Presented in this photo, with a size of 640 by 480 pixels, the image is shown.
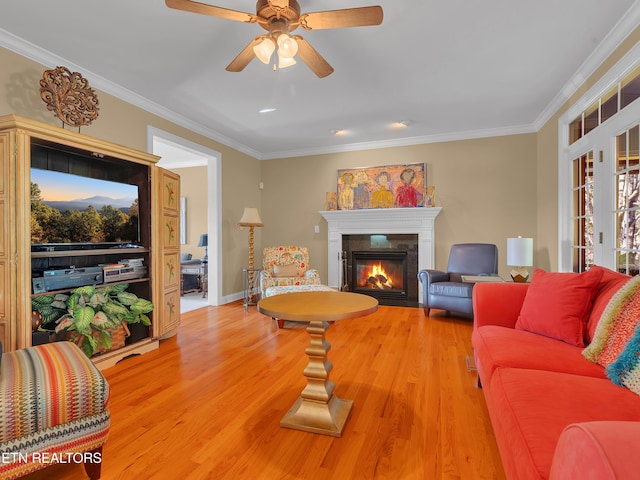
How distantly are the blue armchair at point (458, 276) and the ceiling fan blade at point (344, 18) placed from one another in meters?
2.98

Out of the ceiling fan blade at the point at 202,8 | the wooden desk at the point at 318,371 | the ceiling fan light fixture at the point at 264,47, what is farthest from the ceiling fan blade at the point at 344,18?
the wooden desk at the point at 318,371

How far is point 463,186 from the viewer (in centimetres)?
481

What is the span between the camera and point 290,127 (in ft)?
14.8

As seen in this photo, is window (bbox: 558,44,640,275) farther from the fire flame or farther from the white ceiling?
the fire flame

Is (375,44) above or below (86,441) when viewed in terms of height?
above

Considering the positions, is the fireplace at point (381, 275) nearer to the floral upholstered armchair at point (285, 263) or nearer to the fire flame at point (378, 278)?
the fire flame at point (378, 278)

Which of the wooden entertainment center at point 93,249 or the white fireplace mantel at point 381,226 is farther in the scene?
the white fireplace mantel at point 381,226

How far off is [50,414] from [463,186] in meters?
4.96

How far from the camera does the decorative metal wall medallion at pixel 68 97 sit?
2.35 metres

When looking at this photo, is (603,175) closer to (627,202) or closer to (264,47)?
(627,202)

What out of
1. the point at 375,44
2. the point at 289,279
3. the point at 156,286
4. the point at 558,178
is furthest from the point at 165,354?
the point at 558,178

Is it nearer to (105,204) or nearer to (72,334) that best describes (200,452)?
(72,334)

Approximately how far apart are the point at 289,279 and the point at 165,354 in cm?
187

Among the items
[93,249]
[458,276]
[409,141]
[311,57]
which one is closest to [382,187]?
[409,141]
